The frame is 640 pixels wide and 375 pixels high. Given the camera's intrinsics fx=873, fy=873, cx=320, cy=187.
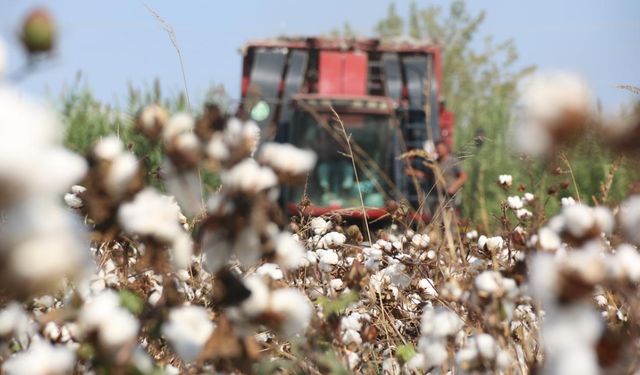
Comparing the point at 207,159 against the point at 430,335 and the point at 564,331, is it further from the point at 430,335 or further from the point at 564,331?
the point at 430,335

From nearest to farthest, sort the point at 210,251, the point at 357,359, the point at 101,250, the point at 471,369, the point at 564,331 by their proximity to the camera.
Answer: the point at 564,331 → the point at 210,251 → the point at 471,369 → the point at 357,359 → the point at 101,250

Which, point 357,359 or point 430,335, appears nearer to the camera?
point 430,335

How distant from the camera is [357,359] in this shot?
1.96m

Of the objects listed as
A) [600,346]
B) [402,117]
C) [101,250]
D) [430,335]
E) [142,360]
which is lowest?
[402,117]

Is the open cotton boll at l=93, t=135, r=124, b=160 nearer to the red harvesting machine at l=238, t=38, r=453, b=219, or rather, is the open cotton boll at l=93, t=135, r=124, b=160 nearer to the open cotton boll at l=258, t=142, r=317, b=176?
the open cotton boll at l=258, t=142, r=317, b=176

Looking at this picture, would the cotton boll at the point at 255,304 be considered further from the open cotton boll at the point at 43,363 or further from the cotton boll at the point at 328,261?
the cotton boll at the point at 328,261

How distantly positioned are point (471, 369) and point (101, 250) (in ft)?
5.73

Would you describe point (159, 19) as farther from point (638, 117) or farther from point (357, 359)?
point (638, 117)

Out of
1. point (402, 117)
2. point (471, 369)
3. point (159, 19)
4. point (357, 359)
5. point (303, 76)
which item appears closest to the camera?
point (471, 369)

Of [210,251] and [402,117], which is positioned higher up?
[210,251]

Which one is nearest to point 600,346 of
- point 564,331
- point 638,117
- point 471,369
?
point 564,331

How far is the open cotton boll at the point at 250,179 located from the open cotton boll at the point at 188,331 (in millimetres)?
218

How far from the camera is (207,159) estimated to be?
1304mm

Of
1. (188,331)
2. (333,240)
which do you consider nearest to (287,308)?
(188,331)
